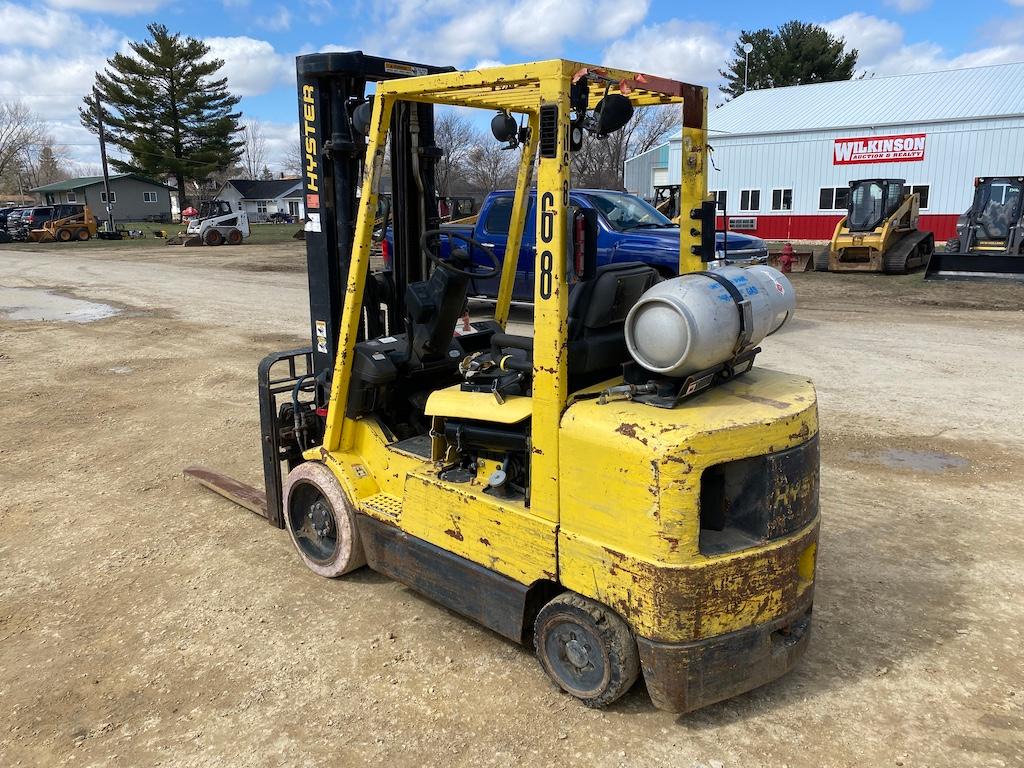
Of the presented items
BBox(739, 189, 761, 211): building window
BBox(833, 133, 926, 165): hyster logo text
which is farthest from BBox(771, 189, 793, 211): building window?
BBox(833, 133, 926, 165): hyster logo text

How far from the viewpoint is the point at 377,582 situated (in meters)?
4.32

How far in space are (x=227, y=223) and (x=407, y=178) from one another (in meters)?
34.7

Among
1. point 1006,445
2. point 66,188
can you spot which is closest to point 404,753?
point 1006,445

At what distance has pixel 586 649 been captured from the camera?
317 cm

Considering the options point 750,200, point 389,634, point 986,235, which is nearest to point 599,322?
point 389,634

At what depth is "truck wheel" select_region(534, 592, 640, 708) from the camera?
3.05 meters

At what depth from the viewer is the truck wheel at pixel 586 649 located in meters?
3.05

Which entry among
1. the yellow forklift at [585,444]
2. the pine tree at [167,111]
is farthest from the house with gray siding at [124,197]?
the yellow forklift at [585,444]

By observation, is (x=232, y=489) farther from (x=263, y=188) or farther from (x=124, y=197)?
(x=263, y=188)

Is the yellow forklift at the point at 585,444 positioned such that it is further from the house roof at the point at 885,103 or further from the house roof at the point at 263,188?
the house roof at the point at 263,188

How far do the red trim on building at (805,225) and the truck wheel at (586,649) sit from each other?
3018cm

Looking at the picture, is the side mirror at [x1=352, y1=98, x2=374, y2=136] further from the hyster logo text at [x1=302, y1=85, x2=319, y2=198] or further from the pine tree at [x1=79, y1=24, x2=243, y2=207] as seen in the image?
the pine tree at [x1=79, y1=24, x2=243, y2=207]

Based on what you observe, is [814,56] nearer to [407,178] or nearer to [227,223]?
[227,223]

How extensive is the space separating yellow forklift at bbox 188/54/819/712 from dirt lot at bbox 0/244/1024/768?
0.23 metres
